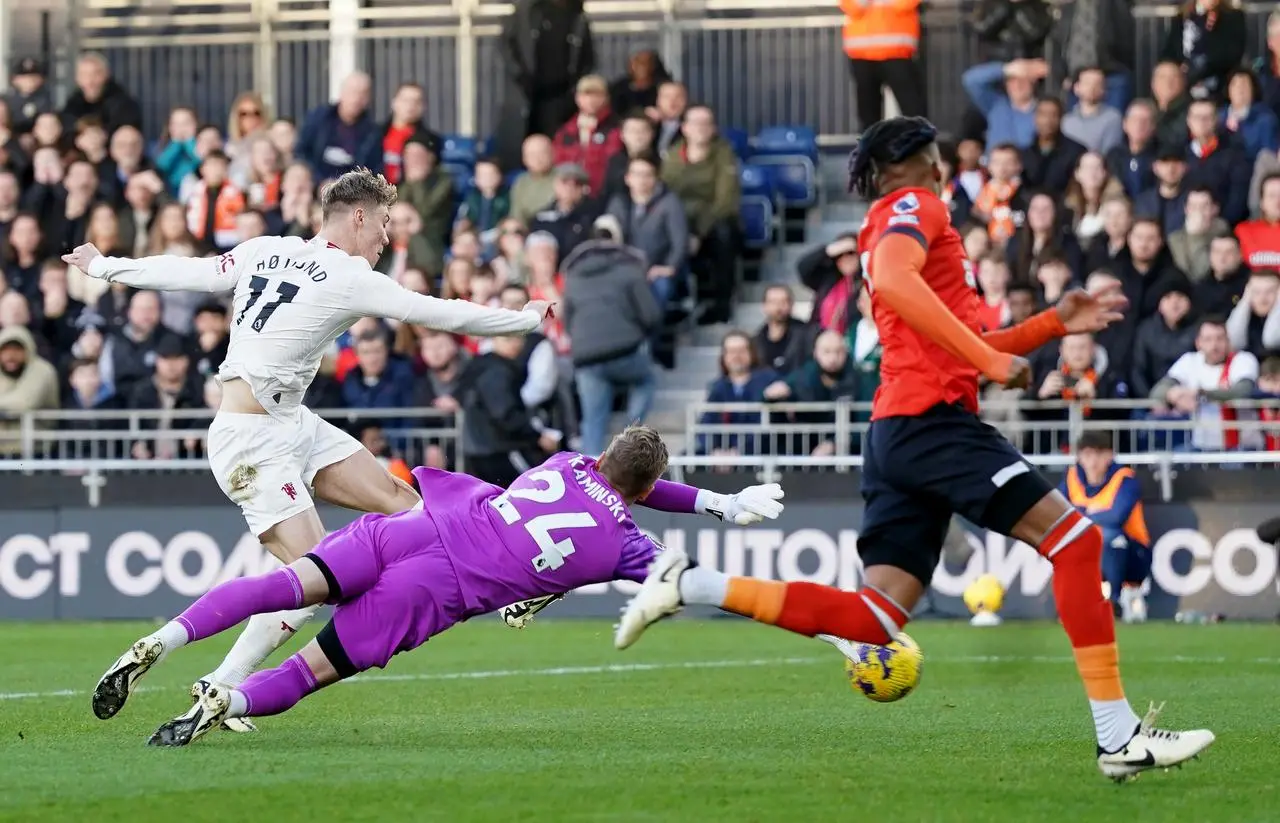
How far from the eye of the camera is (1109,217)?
19.2 meters

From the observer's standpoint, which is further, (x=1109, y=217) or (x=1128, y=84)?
(x=1128, y=84)

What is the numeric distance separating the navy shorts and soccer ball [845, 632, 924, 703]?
Result: 1.01 ft

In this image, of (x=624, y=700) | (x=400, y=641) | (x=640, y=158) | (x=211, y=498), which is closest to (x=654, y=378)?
(x=640, y=158)

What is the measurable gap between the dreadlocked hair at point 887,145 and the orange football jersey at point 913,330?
5.9 inches

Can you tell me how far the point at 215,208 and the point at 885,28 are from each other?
6.70m

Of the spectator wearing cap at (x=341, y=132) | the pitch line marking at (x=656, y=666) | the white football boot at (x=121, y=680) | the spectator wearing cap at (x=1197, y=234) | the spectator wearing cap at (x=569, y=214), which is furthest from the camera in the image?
the spectator wearing cap at (x=341, y=132)

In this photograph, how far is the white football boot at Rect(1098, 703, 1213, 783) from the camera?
7.74 metres

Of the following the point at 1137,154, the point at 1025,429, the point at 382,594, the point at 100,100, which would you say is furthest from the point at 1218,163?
the point at 382,594

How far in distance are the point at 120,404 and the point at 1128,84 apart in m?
9.60

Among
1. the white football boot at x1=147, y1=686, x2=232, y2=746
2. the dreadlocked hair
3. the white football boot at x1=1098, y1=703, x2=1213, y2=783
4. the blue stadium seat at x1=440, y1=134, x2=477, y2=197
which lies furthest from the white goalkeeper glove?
the blue stadium seat at x1=440, y1=134, x2=477, y2=197

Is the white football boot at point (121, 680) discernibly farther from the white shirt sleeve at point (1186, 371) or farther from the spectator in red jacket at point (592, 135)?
the spectator in red jacket at point (592, 135)

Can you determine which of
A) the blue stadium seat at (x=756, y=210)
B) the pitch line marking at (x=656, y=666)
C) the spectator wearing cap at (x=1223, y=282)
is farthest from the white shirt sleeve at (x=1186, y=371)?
the blue stadium seat at (x=756, y=210)

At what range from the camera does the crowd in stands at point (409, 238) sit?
19.7 meters

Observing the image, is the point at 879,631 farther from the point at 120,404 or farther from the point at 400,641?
the point at 120,404
